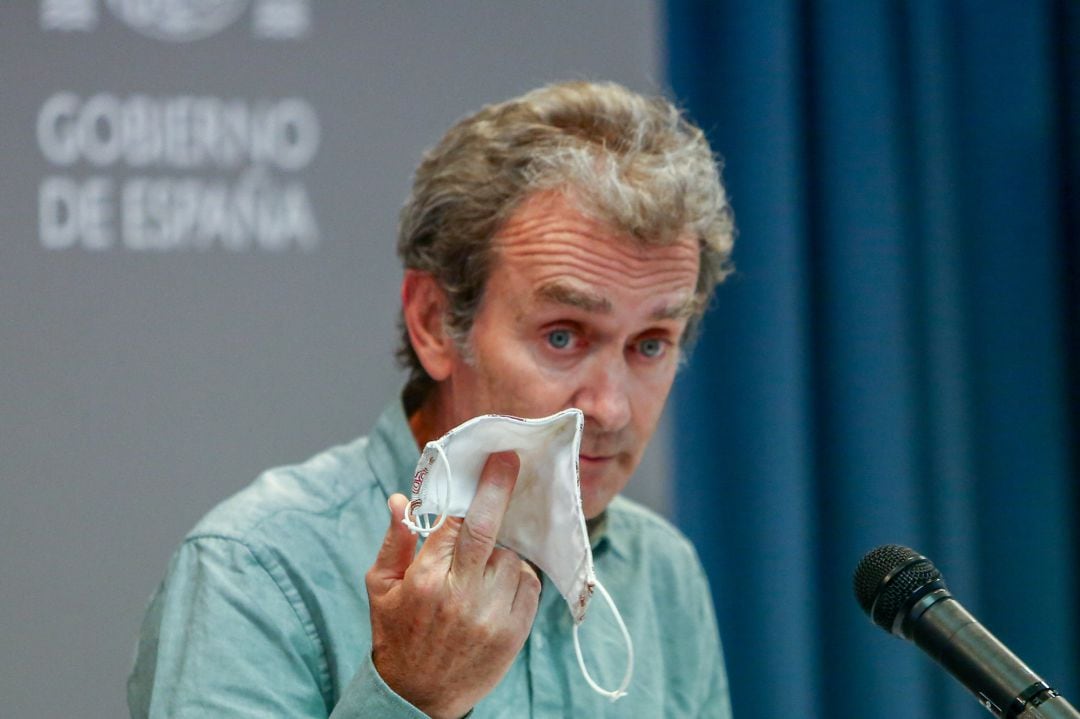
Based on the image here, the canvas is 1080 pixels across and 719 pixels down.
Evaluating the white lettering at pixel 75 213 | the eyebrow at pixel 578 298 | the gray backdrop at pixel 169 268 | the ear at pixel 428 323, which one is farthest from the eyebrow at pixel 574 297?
the white lettering at pixel 75 213

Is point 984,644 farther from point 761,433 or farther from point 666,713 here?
point 761,433

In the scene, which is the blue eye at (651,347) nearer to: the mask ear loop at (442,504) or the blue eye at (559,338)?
the blue eye at (559,338)

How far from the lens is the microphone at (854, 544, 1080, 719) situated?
1.00 meters

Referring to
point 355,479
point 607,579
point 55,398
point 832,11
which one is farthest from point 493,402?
point 832,11

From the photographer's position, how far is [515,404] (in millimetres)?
1553

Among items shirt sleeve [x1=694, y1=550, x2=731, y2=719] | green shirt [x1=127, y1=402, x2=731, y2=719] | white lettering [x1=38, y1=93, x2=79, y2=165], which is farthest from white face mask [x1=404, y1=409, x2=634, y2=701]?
white lettering [x1=38, y1=93, x2=79, y2=165]

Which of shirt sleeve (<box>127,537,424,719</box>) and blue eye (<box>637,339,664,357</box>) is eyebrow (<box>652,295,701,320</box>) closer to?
blue eye (<box>637,339,664,357</box>)

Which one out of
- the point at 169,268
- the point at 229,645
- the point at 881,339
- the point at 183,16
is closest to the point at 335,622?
the point at 229,645

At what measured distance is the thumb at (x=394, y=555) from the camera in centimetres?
118

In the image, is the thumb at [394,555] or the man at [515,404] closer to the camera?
the thumb at [394,555]

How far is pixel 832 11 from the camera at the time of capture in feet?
8.13

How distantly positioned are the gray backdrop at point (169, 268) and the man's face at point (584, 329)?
2.26 ft

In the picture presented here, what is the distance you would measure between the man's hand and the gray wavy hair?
0.47 meters

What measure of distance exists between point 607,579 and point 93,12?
4.04ft
